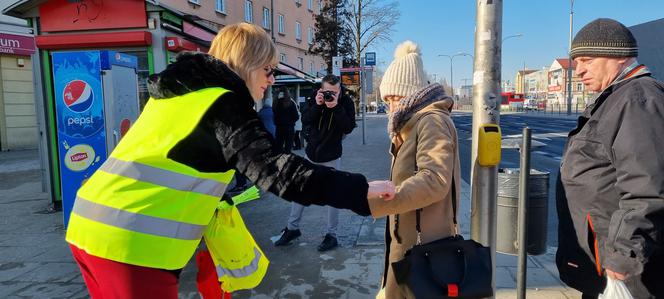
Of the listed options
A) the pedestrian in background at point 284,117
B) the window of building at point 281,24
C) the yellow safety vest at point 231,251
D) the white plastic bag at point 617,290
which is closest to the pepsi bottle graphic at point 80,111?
the yellow safety vest at point 231,251

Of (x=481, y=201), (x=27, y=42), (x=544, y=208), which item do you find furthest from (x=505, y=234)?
(x=27, y=42)

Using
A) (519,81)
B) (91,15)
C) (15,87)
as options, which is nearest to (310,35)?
(15,87)

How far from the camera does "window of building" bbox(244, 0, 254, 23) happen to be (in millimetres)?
26109

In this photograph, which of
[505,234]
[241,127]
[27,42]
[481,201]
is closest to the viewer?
[241,127]

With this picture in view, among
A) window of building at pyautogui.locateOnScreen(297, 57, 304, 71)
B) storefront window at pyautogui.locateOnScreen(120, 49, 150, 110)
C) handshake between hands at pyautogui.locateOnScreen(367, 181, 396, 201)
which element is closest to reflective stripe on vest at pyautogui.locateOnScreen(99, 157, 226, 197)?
handshake between hands at pyautogui.locateOnScreen(367, 181, 396, 201)

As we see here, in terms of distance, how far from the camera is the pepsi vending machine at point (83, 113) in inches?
205

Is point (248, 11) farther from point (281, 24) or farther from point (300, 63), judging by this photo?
point (300, 63)

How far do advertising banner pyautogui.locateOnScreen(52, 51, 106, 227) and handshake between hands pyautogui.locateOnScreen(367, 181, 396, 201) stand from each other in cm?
455

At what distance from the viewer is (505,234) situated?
390 centimetres

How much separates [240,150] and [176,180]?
24 centimetres

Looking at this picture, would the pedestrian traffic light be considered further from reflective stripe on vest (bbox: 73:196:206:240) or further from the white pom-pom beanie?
reflective stripe on vest (bbox: 73:196:206:240)

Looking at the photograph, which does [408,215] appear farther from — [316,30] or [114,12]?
[316,30]

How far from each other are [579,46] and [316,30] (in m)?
35.9

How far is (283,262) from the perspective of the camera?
4.31m
